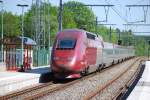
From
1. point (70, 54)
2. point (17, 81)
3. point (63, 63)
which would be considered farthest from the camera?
point (70, 54)

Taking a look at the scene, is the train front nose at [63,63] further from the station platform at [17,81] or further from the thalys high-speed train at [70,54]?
the station platform at [17,81]

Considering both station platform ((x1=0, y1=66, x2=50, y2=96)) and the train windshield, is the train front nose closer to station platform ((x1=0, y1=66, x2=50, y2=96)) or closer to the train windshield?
the train windshield

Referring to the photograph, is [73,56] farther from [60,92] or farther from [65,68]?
[60,92]

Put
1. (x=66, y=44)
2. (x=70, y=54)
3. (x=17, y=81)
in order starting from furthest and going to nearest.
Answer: (x=66, y=44)
(x=70, y=54)
(x=17, y=81)

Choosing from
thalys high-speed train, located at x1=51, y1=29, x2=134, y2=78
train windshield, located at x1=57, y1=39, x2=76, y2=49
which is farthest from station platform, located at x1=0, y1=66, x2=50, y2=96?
train windshield, located at x1=57, y1=39, x2=76, y2=49

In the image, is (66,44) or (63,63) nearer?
(63,63)

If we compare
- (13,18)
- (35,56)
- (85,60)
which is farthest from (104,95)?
(13,18)

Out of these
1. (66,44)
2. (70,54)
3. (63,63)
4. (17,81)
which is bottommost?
(17,81)

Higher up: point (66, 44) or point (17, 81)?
point (66, 44)

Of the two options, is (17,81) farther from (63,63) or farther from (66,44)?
(66,44)

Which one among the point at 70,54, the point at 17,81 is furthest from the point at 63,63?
the point at 17,81

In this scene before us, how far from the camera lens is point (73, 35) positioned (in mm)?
24875

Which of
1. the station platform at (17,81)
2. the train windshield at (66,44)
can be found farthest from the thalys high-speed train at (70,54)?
the station platform at (17,81)

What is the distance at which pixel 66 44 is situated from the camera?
2433cm
